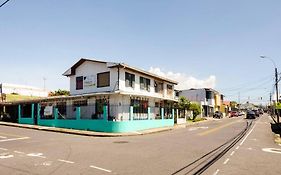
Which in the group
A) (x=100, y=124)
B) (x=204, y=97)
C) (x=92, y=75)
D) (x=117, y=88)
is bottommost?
(x=100, y=124)

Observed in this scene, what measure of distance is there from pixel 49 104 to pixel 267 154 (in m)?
28.3

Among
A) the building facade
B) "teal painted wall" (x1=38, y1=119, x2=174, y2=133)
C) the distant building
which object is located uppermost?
the distant building

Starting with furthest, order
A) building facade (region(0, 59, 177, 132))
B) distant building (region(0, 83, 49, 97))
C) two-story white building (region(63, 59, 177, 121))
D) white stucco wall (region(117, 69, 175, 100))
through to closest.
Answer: distant building (region(0, 83, 49, 97)), white stucco wall (region(117, 69, 175, 100)), two-story white building (region(63, 59, 177, 121)), building facade (region(0, 59, 177, 132))

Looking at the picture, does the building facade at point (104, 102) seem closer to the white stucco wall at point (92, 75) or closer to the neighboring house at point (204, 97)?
the white stucco wall at point (92, 75)

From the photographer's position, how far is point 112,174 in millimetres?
10312

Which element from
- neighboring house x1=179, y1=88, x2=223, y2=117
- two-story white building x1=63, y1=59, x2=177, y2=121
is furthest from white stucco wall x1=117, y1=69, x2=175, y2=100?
neighboring house x1=179, y1=88, x2=223, y2=117

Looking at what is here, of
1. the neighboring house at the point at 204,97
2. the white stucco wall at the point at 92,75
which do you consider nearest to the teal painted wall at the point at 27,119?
the white stucco wall at the point at 92,75

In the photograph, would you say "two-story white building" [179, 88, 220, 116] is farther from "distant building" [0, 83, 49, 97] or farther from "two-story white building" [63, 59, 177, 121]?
"two-story white building" [63, 59, 177, 121]

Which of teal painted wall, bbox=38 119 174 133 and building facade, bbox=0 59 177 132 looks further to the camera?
building facade, bbox=0 59 177 132

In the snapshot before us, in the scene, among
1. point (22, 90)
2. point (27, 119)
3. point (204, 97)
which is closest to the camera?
point (27, 119)

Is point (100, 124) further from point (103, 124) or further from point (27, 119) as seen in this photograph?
point (27, 119)

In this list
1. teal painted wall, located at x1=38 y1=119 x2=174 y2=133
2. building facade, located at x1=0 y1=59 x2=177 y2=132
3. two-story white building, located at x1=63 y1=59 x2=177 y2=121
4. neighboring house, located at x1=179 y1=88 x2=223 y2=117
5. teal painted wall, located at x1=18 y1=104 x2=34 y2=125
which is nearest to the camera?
teal painted wall, located at x1=38 y1=119 x2=174 y2=133

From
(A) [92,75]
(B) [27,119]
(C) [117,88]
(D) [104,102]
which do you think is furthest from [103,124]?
(B) [27,119]

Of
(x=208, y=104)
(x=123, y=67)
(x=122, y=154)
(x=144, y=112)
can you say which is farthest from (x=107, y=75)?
(x=208, y=104)
